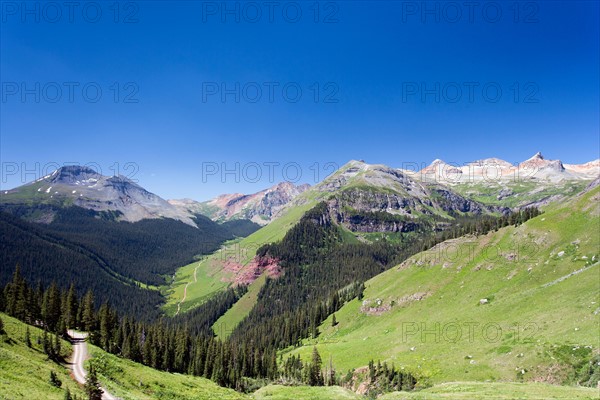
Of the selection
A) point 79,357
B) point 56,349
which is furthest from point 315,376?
point 56,349

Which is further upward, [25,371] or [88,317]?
[25,371]

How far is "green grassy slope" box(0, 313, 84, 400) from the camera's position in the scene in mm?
33688

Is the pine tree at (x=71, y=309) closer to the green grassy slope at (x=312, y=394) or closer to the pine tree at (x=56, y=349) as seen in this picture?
the pine tree at (x=56, y=349)

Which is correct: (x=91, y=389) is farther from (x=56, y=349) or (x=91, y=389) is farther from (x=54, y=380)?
(x=56, y=349)

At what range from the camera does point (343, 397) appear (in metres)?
43.3

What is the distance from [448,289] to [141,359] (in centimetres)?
9843

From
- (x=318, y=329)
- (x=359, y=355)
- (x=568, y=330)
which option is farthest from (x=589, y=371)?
(x=318, y=329)

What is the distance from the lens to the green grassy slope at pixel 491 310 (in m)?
57.8

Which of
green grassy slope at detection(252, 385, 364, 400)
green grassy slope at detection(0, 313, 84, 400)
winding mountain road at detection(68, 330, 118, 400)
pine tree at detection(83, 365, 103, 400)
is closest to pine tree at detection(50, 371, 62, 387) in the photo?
green grassy slope at detection(0, 313, 84, 400)

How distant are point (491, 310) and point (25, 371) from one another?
96.5 m

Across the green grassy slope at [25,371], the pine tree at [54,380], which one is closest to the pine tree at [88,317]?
the green grassy slope at [25,371]

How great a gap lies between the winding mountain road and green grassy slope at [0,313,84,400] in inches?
62.6

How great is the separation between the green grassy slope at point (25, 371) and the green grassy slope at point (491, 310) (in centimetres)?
6472

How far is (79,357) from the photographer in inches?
2327
